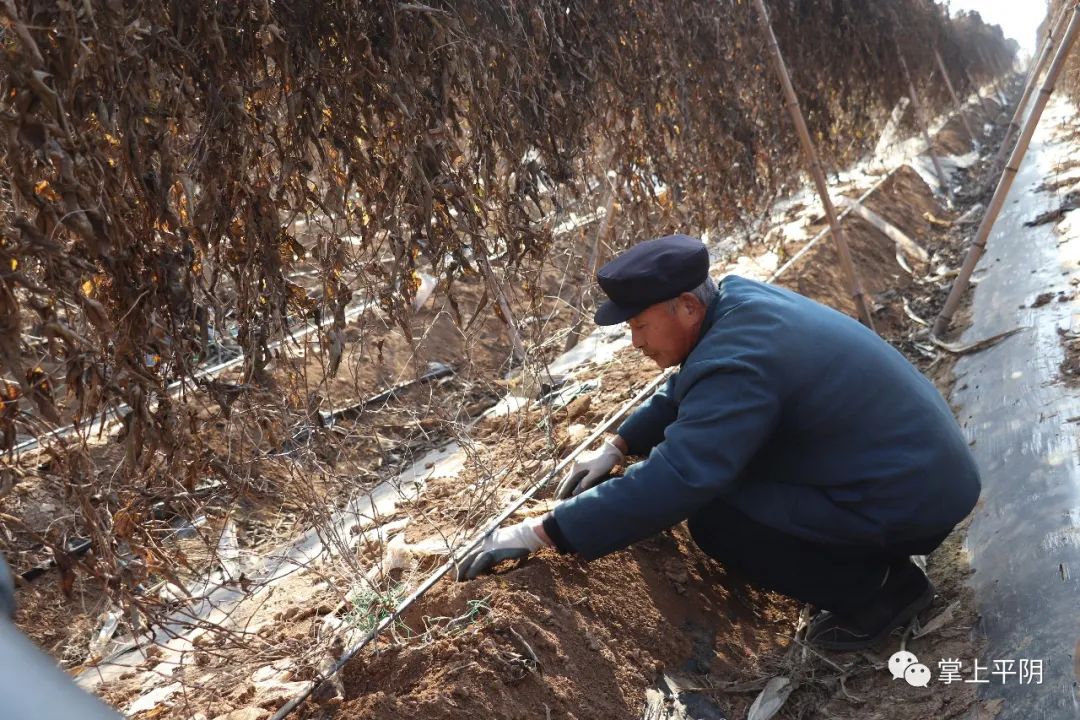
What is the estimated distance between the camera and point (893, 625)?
2.60m

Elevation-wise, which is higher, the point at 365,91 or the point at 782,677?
the point at 365,91

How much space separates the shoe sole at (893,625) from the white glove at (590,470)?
79cm

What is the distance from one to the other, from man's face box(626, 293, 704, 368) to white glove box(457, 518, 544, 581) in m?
0.58

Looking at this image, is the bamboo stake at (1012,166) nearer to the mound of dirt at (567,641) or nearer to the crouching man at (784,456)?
the crouching man at (784,456)

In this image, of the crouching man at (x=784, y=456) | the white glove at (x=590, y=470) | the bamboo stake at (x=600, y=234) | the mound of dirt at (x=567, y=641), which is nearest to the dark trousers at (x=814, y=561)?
the crouching man at (x=784, y=456)

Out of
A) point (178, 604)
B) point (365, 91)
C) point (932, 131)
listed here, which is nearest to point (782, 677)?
point (178, 604)

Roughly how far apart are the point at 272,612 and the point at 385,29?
1.94 meters

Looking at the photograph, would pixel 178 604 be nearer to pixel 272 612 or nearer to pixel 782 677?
pixel 272 612

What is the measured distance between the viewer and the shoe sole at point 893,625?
2.60 metres

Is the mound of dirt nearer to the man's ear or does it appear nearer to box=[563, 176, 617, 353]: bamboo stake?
the man's ear

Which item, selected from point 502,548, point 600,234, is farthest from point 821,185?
point 502,548

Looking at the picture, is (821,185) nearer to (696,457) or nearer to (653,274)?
(653,274)

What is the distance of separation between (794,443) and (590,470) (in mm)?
672

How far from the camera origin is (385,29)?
2.86 meters
